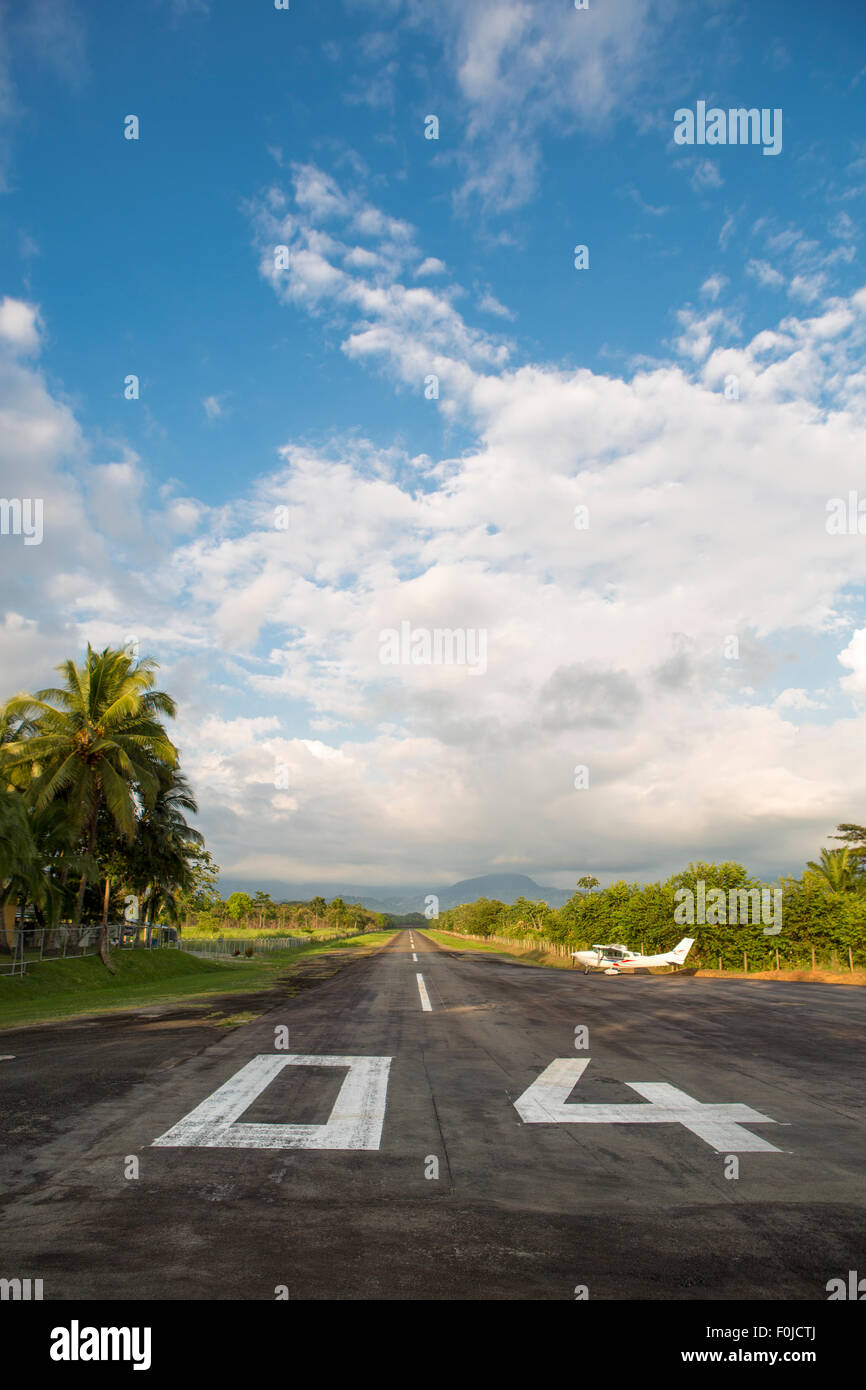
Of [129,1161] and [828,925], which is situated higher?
[129,1161]

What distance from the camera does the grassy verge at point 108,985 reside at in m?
18.7

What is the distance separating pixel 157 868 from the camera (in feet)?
147

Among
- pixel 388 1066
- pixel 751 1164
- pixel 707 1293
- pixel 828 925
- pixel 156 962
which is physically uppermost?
pixel 707 1293

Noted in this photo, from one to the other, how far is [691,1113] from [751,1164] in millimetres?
1615

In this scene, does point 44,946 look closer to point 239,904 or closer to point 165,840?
point 165,840

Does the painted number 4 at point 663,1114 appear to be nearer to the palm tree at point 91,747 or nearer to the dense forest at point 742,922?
the palm tree at point 91,747

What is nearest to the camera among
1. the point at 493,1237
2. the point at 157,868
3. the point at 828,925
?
the point at 493,1237

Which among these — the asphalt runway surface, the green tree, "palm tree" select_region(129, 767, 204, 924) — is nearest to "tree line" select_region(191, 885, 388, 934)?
the green tree

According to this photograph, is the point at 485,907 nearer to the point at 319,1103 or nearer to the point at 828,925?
the point at 828,925

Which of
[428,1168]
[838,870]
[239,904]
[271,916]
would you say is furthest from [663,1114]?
[271,916]

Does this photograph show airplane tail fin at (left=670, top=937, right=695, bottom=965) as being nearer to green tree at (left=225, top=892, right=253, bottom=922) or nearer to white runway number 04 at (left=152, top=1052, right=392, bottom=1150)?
white runway number 04 at (left=152, top=1052, right=392, bottom=1150)

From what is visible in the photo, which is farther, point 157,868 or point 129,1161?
point 157,868
